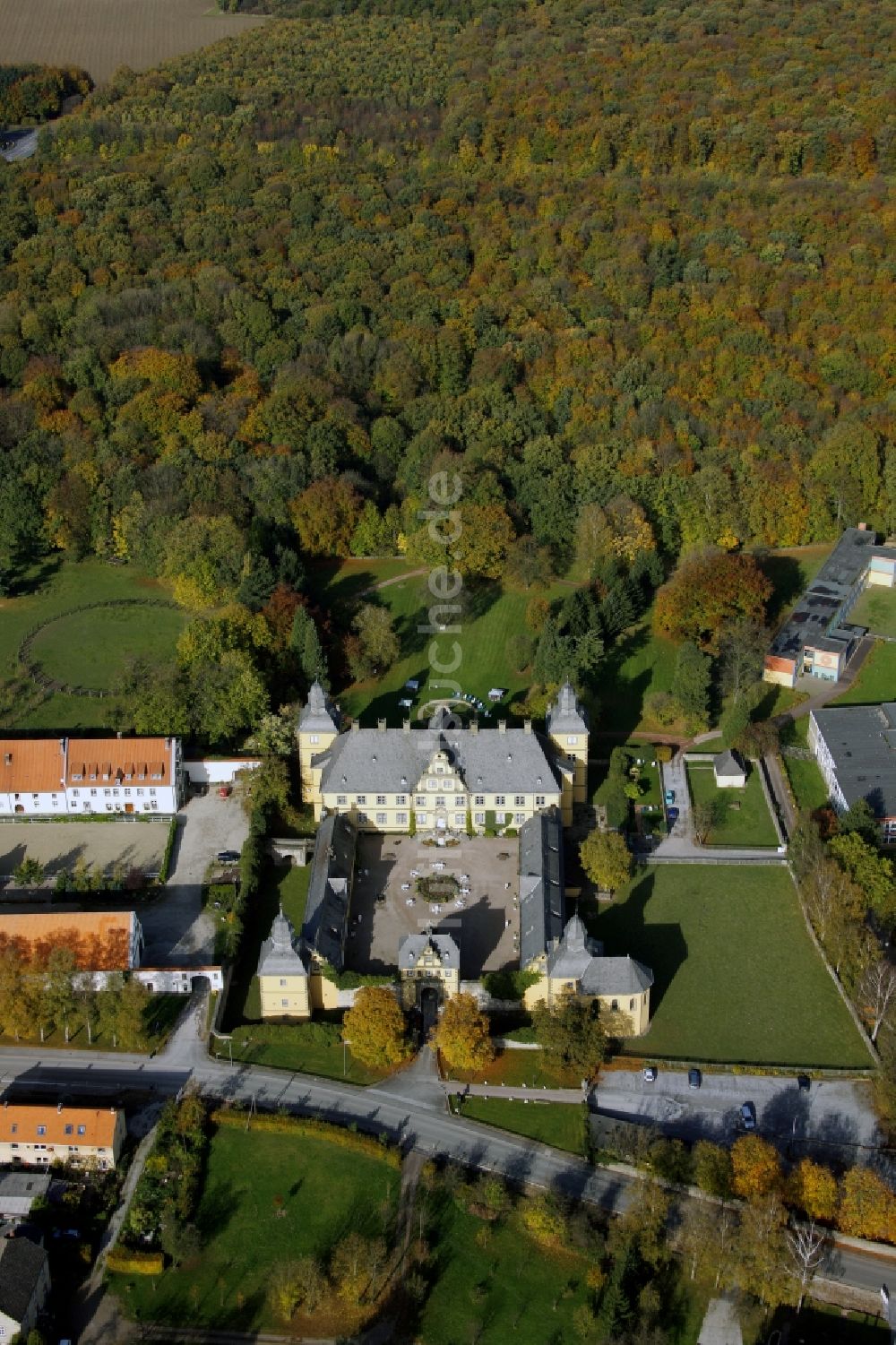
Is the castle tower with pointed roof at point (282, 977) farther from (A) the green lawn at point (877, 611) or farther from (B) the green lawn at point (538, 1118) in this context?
(A) the green lawn at point (877, 611)

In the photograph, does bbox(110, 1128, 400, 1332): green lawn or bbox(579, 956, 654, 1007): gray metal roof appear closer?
bbox(110, 1128, 400, 1332): green lawn

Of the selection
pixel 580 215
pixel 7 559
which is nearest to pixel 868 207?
pixel 580 215

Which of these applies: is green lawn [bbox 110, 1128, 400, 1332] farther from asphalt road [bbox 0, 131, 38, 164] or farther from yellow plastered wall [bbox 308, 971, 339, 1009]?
asphalt road [bbox 0, 131, 38, 164]

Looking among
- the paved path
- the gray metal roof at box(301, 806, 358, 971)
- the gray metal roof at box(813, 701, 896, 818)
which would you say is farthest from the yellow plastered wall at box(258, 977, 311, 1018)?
Answer: the gray metal roof at box(813, 701, 896, 818)

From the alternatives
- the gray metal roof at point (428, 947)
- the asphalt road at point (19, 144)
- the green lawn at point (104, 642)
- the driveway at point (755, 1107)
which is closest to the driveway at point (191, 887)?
the gray metal roof at point (428, 947)

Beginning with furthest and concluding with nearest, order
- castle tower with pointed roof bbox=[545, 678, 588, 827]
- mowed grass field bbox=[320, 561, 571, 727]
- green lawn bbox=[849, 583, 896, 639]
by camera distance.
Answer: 1. green lawn bbox=[849, 583, 896, 639]
2. mowed grass field bbox=[320, 561, 571, 727]
3. castle tower with pointed roof bbox=[545, 678, 588, 827]

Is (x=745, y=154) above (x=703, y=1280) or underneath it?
above

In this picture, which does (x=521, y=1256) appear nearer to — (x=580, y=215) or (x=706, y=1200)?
(x=706, y=1200)
